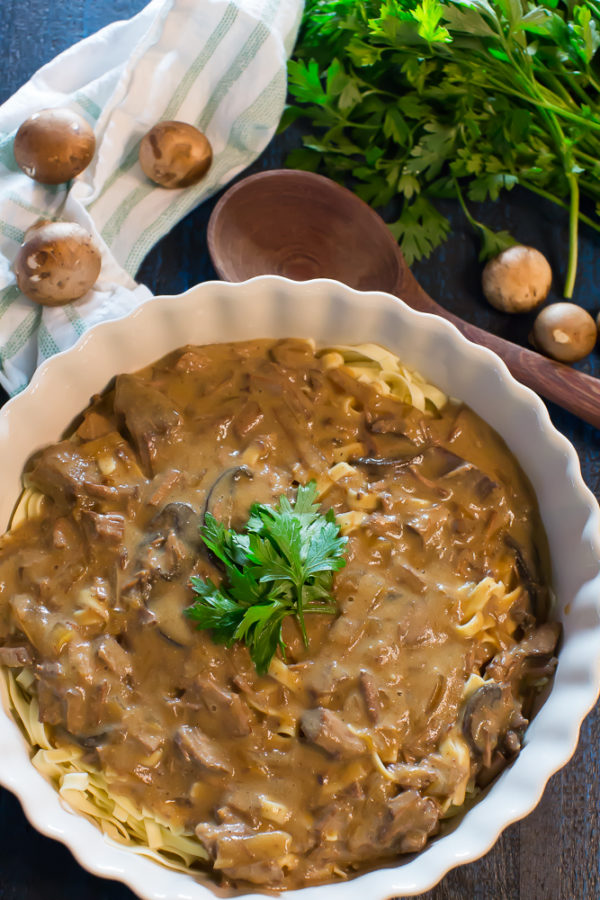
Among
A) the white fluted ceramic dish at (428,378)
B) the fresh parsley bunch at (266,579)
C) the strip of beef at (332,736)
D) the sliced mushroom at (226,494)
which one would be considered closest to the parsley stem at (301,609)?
the fresh parsley bunch at (266,579)

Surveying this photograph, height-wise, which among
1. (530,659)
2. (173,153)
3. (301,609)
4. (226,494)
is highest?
(173,153)

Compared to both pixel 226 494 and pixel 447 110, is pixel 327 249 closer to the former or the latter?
pixel 447 110

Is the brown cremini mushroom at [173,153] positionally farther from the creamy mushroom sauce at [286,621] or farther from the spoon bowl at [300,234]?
the creamy mushroom sauce at [286,621]

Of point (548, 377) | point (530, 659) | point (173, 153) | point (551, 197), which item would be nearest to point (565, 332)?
point (548, 377)

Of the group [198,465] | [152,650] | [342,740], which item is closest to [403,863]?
A: [342,740]

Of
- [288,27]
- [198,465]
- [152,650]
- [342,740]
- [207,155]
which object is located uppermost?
[288,27]

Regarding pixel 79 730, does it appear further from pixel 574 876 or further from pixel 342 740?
pixel 574 876
